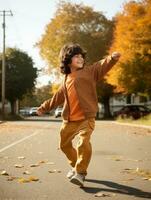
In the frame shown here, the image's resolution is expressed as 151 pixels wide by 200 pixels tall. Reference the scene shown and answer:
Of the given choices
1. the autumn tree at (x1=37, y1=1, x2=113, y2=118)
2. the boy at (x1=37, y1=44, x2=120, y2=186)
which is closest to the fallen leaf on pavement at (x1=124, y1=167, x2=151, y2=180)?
the boy at (x1=37, y1=44, x2=120, y2=186)

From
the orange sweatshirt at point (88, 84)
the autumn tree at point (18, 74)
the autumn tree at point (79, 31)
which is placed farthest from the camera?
the autumn tree at point (18, 74)

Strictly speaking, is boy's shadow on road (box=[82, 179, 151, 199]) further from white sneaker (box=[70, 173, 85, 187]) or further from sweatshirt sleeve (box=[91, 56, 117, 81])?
sweatshirt sleeve (box=[91, 56, 117, 81])

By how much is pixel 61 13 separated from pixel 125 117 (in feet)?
58.9

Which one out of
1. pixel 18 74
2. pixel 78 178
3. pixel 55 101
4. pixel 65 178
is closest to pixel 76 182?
pixel 78 178

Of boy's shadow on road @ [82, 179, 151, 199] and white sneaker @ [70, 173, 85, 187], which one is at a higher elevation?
white sneaker @ [70, 173, 85, 187]

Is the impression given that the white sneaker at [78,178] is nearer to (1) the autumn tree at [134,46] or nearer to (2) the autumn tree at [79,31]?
(1) the autumn tree at [134,46]

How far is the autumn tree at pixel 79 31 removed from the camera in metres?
59.6

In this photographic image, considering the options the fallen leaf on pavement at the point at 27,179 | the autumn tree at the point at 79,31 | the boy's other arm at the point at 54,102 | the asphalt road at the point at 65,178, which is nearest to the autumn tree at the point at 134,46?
the autumn tree at the point at 79,31

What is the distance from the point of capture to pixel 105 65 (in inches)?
328

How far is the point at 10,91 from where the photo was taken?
65.7 m

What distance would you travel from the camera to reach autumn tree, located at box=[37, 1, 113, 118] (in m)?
59.6

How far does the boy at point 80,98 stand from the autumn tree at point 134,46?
26369mm

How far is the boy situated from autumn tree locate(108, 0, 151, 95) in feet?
86.5

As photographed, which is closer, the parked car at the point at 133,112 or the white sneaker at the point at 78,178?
the white sneaker at the point at 78,178
